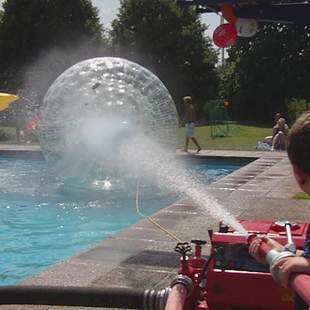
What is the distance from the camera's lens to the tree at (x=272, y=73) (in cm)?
3428

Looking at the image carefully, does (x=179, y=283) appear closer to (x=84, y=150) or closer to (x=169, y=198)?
(x=84, y=150)

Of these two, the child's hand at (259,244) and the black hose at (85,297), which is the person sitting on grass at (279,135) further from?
the child's hand at (259,244)

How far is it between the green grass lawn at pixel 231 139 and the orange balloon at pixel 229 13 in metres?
10.8

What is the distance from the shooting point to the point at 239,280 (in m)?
3.00

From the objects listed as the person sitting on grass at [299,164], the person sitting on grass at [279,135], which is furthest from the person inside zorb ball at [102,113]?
the person sitting on grass at [279,135]

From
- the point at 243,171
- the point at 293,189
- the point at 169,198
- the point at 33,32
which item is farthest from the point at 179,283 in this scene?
the point at 33,32

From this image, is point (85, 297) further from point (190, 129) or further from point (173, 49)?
point (173, 49)

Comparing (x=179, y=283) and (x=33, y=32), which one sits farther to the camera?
(x=33, y=32)

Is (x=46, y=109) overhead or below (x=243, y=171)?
overhead

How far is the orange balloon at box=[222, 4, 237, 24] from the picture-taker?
709 cm

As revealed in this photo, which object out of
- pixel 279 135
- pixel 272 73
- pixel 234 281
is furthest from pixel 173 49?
pixel 234 281

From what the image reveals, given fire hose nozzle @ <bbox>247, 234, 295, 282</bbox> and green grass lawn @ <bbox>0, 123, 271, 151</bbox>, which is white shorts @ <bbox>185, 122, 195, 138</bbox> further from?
fire hose nozzle @ <bbox>247, 234, 295, 282</bbox>

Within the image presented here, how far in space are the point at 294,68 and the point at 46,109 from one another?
26766 millimetres

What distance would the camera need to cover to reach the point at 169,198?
427 inches
